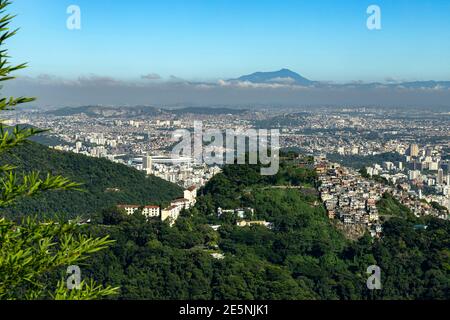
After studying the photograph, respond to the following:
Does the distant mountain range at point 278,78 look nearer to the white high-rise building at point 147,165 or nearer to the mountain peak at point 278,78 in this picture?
the mountain peak at point 278,78

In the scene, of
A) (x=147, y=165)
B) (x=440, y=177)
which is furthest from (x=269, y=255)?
(x=147, y=165)

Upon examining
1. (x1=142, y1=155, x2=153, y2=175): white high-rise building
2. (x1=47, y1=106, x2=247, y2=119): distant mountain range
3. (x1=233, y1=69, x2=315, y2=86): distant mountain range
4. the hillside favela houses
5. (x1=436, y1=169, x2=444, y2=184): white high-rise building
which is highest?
(x1=233, y1=69, x2=315, y2=86): distant mountain range

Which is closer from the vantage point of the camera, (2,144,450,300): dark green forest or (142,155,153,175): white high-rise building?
(2,144,450,300): dark green forest

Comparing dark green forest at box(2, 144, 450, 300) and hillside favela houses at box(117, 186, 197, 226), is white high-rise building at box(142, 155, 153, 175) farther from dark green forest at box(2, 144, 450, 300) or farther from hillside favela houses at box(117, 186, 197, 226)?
hillside favela houses at box(117, 186, 197, 226)

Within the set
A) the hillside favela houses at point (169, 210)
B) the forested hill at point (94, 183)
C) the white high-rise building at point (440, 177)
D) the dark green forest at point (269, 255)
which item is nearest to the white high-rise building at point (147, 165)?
the forested hill at point (94, 183)

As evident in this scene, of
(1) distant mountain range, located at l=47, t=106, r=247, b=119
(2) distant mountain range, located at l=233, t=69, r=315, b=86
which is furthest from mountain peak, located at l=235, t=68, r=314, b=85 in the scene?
(1) distant mountain range, located at l=47, t=106, r=247, b=119

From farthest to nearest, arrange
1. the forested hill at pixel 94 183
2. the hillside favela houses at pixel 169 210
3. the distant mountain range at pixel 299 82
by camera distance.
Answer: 1. the distant mountain range at pixel 299 82
2. the forested hill at pixel 94 183
3. the hillside favela houses at pixel 169 210
